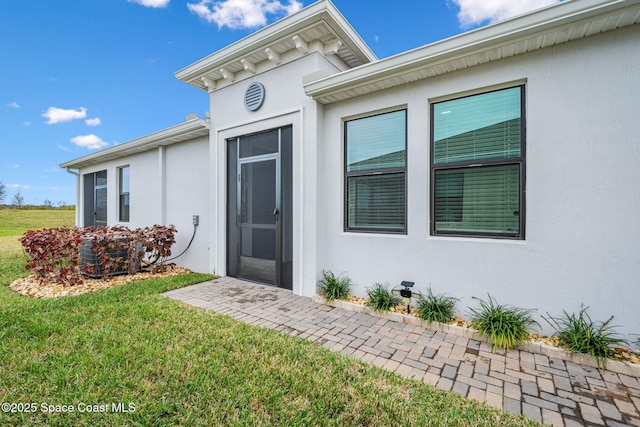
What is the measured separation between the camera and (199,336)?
116 inches

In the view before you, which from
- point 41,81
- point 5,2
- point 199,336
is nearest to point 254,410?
point 199,336

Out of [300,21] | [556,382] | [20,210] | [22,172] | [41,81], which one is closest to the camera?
[556,382]

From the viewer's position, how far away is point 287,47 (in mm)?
4586

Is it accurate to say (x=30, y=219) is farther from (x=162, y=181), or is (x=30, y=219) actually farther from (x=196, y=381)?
(x=196, y=381)

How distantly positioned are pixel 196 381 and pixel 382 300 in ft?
7.89

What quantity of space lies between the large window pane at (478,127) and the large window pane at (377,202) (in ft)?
2.22

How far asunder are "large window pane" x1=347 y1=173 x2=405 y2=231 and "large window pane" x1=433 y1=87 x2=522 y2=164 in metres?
0.68

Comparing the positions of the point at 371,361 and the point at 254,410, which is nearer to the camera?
the point at 254,410

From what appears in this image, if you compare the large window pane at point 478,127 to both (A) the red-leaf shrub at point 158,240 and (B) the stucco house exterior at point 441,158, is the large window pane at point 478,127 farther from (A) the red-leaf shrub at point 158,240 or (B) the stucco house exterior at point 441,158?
(A) the red-leaf shrub at point 158,240

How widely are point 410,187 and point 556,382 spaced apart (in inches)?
94.8

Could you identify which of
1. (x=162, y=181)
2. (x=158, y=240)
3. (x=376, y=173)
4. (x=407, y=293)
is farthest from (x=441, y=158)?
(x=162, y=181)

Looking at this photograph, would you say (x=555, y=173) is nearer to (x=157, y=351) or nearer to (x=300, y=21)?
(x=300, y=21)

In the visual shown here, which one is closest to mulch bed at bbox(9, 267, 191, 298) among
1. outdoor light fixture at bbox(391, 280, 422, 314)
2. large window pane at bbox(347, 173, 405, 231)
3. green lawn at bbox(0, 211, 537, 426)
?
green lawn at bbox(0, 211, 537, 426)

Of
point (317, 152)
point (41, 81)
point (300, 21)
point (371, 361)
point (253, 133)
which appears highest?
point (41, 81)
